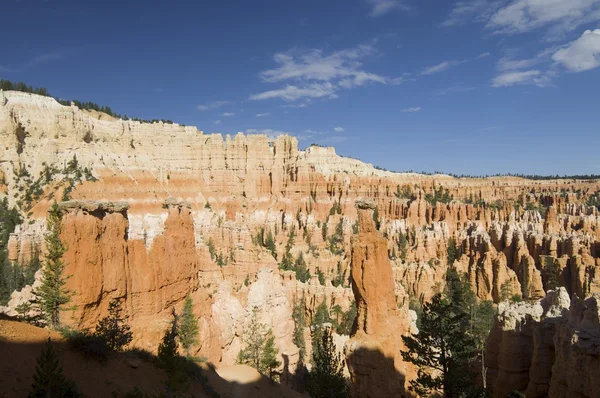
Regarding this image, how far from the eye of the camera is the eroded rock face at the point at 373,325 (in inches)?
457

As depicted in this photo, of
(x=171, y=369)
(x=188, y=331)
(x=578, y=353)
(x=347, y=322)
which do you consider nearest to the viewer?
(x=171, y=369)

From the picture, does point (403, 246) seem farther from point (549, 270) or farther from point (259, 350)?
point (259, 350)

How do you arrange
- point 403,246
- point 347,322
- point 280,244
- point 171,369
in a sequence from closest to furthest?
1. point 171,369
2. point 347,322
3. point 280,244
4. point 403,246

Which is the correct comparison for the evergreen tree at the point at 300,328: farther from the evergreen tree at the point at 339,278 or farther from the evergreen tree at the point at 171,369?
the evergreen tree at the point at 171,369

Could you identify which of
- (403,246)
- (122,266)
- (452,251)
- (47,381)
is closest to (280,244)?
(403,246)

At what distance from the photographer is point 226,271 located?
91.2 feet

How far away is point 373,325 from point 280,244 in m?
45.2

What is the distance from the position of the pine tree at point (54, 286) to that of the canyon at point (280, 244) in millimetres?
513

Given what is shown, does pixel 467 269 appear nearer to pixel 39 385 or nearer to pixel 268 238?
pixel 268 238

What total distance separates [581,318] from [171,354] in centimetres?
1235

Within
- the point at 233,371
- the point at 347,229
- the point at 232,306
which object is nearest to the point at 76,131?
the point at 347,229

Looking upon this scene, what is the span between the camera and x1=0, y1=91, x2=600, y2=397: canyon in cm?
1273

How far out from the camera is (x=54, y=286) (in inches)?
462

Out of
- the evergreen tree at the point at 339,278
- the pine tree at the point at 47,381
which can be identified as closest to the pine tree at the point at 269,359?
the pine tree at the point at 47,381
